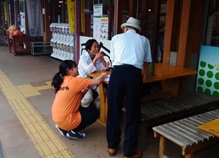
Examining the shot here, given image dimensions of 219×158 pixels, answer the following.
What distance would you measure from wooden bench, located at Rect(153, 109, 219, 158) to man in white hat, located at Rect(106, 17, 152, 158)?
323mm

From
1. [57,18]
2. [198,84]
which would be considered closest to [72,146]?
[198,84]

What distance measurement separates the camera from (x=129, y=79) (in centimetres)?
261

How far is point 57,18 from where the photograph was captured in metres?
10.4

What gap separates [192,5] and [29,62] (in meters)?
6.47

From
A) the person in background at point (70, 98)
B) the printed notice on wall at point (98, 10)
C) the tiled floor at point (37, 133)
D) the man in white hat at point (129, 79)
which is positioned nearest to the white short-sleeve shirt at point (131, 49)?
the man in white hat at point (129, 79)

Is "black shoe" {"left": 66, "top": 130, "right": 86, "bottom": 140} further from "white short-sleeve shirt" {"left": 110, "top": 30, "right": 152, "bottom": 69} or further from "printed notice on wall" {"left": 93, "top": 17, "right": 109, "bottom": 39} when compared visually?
"printed notice on wall" {"left": 93, "top": 17, "right": 109, "bottom": 39}

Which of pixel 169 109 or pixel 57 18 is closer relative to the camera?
pixel 169 109

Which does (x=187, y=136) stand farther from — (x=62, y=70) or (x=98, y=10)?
(x=98, y=10)

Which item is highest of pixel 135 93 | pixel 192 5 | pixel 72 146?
pixel 192 5

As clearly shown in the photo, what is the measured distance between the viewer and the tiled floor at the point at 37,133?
296cm

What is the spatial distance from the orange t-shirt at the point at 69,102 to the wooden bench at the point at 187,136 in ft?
3.72

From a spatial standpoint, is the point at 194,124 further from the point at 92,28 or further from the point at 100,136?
the point at 92,28

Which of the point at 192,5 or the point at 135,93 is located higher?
the point at 192,5

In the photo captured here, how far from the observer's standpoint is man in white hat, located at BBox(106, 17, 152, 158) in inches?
103
